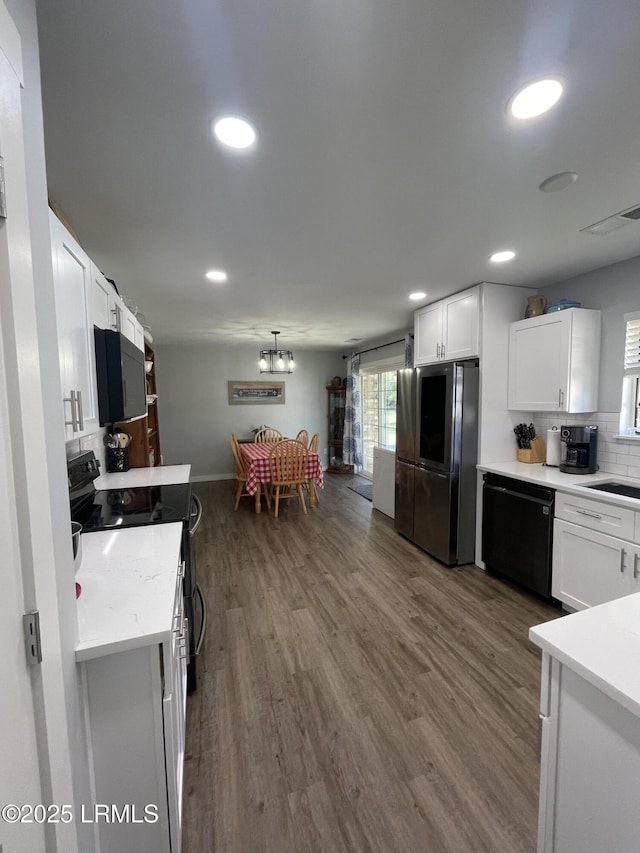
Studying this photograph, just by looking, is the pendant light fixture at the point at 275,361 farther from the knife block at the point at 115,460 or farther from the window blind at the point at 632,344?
the window blind at the point at 632,344

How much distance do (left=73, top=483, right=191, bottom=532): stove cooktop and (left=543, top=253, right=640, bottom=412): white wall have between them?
3.01m

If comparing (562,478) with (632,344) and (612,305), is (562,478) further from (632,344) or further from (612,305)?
(612,305)

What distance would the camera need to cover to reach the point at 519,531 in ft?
8.52

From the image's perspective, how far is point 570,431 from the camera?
2561 millimetres

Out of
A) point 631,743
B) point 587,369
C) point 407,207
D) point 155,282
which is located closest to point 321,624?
point 631,743

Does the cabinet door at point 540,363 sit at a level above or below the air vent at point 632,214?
below

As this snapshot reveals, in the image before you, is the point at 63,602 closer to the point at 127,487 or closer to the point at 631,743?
the point at 631,743

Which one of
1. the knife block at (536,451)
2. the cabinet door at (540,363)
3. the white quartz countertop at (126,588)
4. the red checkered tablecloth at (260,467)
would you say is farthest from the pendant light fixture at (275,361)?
the white quartz countertop at (126,588)

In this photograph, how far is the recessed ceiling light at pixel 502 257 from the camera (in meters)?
2.24

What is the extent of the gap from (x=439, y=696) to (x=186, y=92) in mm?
2618

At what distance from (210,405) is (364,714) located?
5.36 metres

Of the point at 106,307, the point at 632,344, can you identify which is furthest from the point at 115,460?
the point at 632,344

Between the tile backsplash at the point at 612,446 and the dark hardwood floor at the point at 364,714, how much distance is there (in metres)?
Answer: 1.12

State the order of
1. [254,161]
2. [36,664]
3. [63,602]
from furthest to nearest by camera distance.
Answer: [254,161], [63,602], [36,664]
